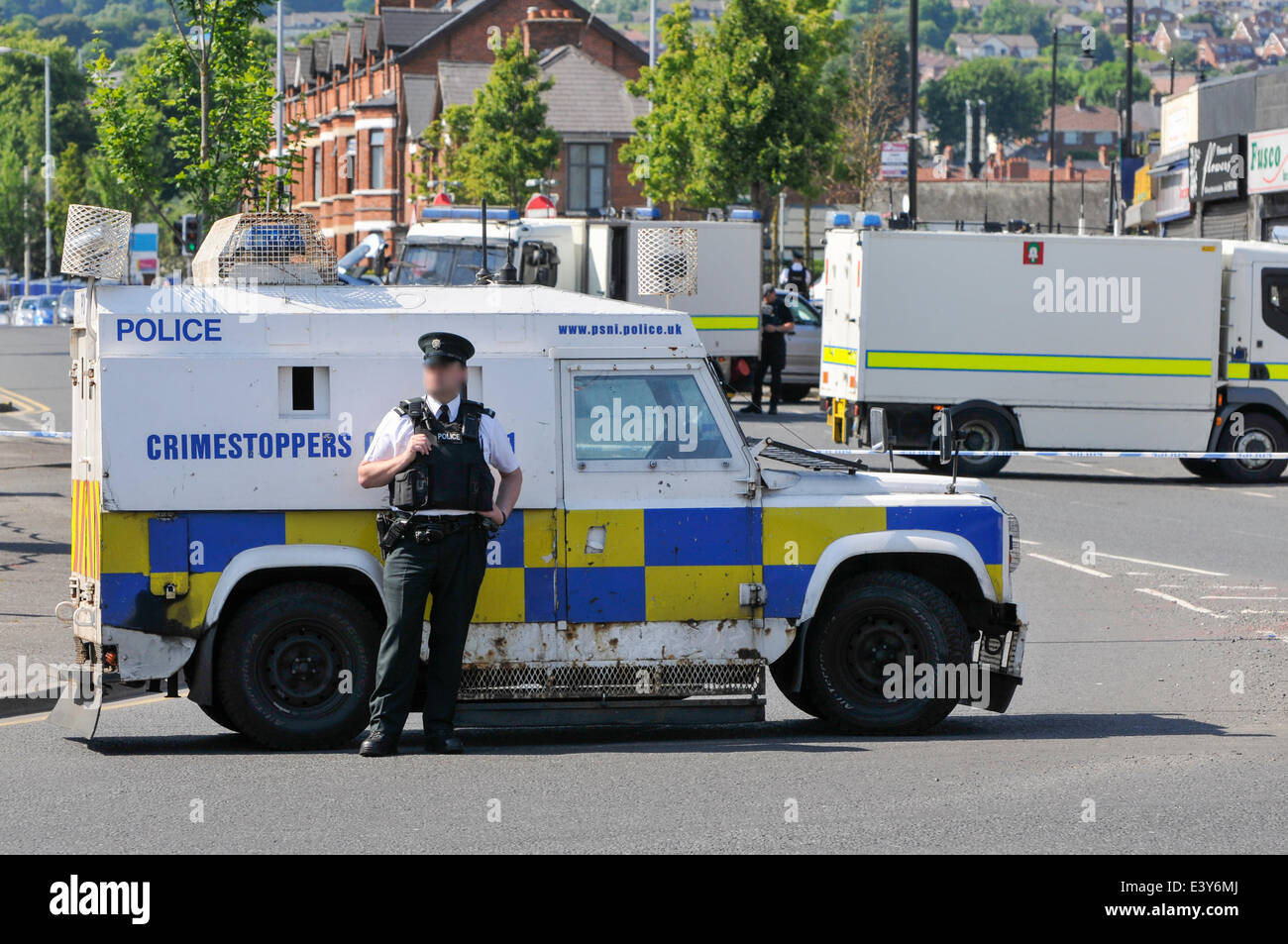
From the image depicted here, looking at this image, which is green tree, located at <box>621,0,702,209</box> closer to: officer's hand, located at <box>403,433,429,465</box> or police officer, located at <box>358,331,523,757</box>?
police officer, located at <box>358,331,523,757</box>

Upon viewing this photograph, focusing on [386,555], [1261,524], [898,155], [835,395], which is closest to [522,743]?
[386,555]

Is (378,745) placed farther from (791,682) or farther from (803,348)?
(803,348)

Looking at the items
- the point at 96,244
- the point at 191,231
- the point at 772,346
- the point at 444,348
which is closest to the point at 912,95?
the point at 772,346

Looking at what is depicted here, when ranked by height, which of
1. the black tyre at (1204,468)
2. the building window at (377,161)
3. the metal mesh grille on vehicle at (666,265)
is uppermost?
the building window at (377,161)

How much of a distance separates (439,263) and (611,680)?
19274 millimetres

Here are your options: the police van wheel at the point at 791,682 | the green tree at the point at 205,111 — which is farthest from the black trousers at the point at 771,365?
the police van wheel at the point at 791,682

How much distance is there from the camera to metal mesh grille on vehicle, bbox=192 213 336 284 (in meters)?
8.77

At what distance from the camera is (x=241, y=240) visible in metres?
8.84

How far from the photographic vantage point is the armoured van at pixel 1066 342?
2181 cm

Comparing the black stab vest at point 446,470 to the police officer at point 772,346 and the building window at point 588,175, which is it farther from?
the building window at point 588,175

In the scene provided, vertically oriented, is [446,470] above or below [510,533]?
above

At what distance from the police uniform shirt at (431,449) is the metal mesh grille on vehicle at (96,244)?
58.0 inches

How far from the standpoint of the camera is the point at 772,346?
30.1 meters

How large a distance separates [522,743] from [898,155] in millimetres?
33468
